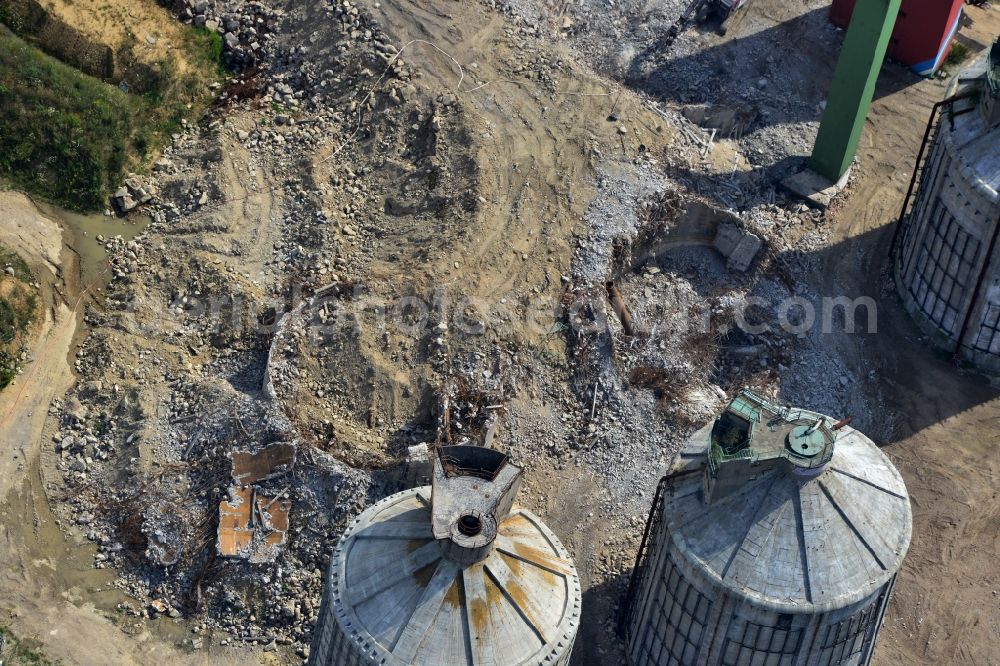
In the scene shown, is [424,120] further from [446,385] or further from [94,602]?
[94,602]

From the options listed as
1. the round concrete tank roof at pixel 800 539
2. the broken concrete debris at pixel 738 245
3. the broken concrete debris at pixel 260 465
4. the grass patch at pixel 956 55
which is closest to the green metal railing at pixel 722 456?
the round concrete tank roof at pixel 800 539

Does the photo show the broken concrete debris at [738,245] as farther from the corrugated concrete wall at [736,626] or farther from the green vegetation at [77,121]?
the green vegetation at [77,121]

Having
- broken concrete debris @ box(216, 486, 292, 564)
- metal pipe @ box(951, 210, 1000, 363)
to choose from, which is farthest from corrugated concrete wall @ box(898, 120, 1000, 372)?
broken concrete debris @ box(216, 486, 292, 564)

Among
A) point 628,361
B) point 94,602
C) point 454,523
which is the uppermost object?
point 454,523

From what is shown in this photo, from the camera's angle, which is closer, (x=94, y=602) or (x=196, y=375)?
(x=94, y=602)

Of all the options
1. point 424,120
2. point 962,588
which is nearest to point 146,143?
point 424,120

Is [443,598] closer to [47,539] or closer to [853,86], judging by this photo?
[47,539]
